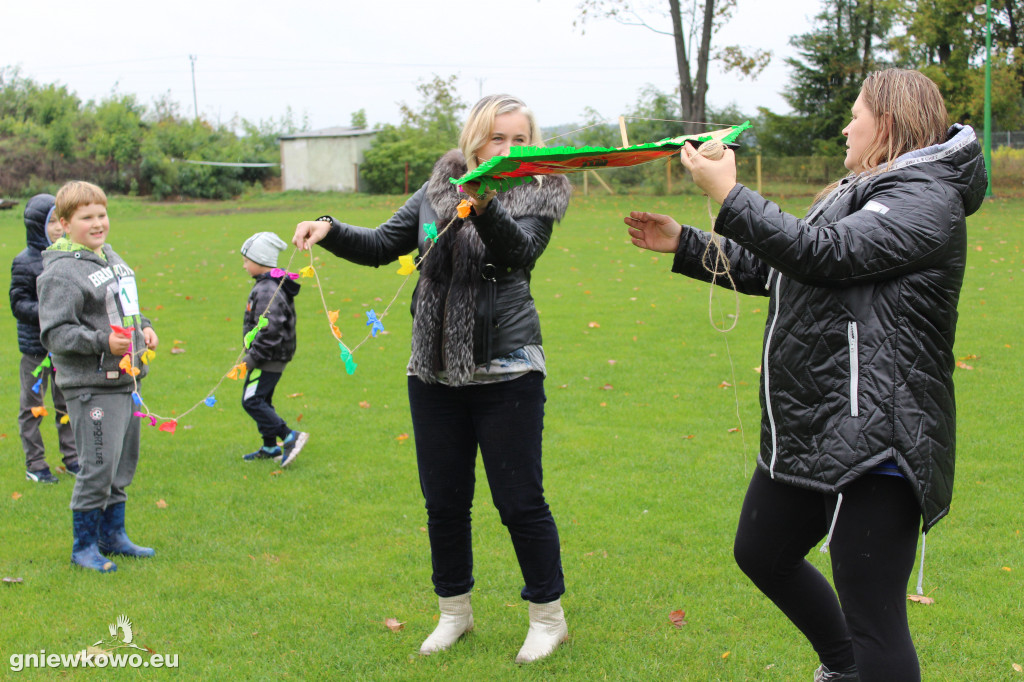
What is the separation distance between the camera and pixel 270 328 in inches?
230

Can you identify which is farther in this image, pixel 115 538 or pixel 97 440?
pixel 115 538

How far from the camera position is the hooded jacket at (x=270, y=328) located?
5.86m

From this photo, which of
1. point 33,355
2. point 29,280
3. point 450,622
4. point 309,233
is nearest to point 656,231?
point 309,233

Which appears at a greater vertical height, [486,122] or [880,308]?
[486,122]

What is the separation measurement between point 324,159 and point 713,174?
41.1m

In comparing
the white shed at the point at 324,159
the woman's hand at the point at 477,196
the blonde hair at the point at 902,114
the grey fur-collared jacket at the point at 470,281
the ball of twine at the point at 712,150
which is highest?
the white shed at the point at 324,159

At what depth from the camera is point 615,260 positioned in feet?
54.6

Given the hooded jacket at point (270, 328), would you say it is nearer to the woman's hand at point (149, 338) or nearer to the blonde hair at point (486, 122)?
the woman's hand at point (149, 338)

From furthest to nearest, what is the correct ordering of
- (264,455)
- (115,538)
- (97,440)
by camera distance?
(264,455) < (115,538) < (97,440)

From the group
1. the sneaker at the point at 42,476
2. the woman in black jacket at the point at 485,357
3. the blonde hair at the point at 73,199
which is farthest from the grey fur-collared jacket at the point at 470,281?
the sneaker at the point at 42,476

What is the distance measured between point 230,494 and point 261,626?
6.00 ft

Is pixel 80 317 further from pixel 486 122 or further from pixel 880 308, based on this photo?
pixel 880 308

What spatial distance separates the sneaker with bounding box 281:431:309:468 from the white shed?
36.0m

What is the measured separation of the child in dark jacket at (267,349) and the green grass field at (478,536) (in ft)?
0.66
